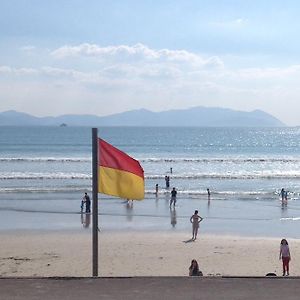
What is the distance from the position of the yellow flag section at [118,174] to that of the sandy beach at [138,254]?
7255 millimetres

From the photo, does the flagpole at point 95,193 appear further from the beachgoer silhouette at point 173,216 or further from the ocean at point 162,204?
the beachgoer silhouette at point 173,216

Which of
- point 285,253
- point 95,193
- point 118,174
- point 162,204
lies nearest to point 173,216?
point 162,204

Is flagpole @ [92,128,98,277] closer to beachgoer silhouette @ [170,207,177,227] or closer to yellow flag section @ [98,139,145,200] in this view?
yellow flag section @ [98,139,145,200]

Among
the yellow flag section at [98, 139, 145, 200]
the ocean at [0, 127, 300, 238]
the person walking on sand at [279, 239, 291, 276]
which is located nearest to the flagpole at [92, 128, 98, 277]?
the yellow flag section at [98, 139, 145, 200]

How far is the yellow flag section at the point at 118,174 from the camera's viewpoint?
10141 mm

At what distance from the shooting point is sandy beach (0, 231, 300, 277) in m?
17.6

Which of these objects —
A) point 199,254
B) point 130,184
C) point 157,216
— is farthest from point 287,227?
point 130,184

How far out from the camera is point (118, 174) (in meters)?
10.2

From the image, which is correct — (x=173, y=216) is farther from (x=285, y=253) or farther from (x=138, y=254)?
(x=285, y=253)

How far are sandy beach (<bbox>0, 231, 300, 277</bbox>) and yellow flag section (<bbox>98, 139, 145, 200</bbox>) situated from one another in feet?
23.8

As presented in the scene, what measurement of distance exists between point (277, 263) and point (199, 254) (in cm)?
267

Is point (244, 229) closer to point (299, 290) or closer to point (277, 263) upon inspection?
point (277, 263)

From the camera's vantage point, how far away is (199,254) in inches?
796

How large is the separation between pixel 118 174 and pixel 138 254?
10.5 metres
